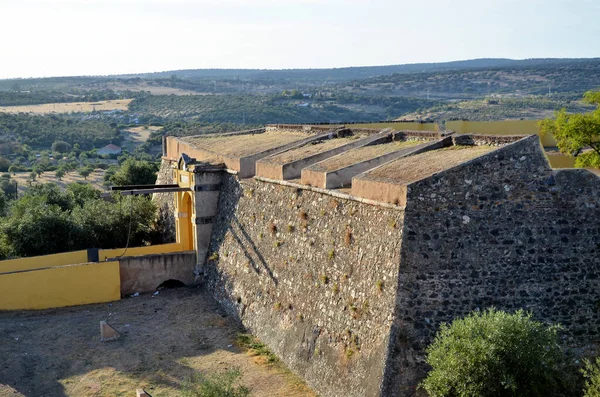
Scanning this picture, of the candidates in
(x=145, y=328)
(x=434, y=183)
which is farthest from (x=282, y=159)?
(x=434, y=183)

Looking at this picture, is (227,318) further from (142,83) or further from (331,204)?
(142,83)

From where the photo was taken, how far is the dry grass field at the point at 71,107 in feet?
286

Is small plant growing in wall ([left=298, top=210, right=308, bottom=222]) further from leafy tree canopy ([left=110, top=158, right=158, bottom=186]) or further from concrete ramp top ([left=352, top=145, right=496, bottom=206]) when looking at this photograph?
leafy tree canopy ([left=110, top=158, right=158, bottom=186])

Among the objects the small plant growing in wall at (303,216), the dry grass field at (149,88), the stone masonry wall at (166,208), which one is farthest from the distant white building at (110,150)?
the dry grass field at (149,88)

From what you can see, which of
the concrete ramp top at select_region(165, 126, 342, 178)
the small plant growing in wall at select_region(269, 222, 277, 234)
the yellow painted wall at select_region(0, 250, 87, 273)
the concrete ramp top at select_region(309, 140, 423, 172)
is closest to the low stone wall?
the yellow painted wall at select_region(0, 250, 87, 273)

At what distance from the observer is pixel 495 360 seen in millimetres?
10289

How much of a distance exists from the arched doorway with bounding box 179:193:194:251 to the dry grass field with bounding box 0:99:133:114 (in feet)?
226

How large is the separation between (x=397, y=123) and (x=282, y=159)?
792 cm

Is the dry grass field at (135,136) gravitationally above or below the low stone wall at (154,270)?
below

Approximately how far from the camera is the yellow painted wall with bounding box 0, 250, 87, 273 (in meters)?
19.1

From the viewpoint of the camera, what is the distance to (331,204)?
1462 centimetres

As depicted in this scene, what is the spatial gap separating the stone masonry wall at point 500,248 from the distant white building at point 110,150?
49843 mm

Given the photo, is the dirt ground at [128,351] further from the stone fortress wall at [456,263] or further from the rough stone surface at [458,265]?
the rough stone surface at [458,265]

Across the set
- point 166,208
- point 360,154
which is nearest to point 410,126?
point 360,154
